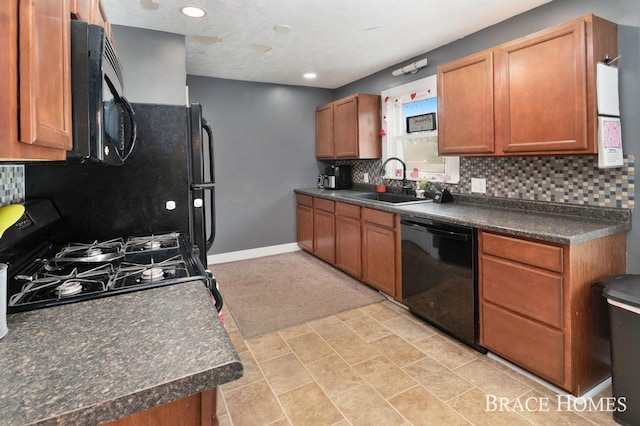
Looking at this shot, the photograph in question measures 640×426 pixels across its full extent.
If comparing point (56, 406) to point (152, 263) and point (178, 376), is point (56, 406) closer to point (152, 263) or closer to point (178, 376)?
point (178, 376)

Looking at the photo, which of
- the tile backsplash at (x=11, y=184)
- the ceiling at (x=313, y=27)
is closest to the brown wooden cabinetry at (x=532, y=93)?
the ceiling at (x=313, y=27)

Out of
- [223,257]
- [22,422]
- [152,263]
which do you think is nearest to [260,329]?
[152,263]

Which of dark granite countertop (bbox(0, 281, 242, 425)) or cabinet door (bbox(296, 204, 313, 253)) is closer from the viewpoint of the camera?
dark granite countertop (bbox(0, 281, 242, 425))

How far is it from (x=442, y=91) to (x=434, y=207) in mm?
962

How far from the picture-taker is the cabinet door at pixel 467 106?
99.5 inches

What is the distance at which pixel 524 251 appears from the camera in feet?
6.57

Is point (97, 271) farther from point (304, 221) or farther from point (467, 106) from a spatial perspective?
point (304, 221)

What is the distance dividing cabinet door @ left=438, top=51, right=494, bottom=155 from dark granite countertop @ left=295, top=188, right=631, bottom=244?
489 mm

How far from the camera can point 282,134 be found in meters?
4.99

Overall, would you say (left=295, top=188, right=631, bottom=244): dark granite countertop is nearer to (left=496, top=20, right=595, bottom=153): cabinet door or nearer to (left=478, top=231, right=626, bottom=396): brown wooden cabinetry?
(left=478, top=231, right=626, bottom=396): brown wooden cabinetry

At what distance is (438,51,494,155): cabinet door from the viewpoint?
2527mm

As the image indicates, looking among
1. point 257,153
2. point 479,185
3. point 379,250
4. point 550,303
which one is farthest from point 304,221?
point 550,303

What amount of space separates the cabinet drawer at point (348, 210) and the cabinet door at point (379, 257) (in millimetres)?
180

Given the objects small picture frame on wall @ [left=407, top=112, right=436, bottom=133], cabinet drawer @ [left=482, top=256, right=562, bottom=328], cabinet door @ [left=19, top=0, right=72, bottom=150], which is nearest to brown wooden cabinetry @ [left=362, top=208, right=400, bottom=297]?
cabinet drawer @ [left=482, top=256, right=562, bottom=328]
